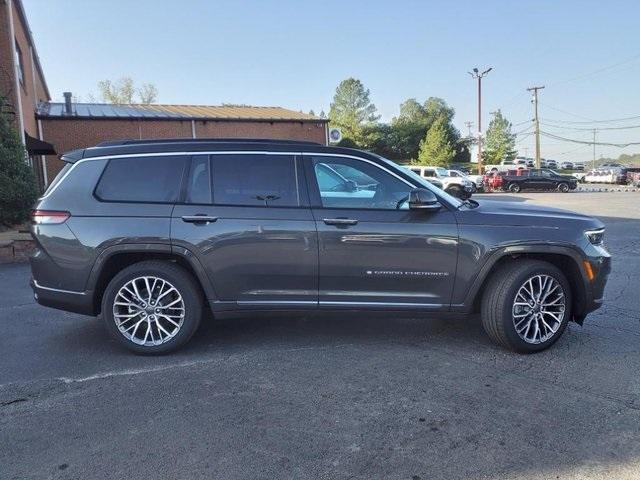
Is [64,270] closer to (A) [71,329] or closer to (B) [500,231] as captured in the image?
Result: (A) [71,329]

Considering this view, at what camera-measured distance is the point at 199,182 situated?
14.9 ft

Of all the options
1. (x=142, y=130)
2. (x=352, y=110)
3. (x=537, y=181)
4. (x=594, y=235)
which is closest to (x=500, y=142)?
(x=352, y=110)

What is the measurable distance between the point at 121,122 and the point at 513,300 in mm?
23772

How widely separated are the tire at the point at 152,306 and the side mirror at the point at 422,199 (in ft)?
6.53

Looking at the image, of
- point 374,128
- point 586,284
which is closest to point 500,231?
point 586,284

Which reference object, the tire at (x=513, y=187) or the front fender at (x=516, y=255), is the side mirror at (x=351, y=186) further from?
the tire at (x=513, y=187)

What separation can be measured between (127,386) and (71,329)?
1.79 metres

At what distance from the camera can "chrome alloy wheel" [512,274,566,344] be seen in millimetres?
4480

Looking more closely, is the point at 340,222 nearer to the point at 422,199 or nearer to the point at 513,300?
the point at 422,199

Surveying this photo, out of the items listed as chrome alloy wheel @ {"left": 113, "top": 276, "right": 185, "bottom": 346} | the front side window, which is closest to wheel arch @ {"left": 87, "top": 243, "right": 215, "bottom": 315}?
chrome alloy wheel @ {"left": 113, "top": 276, "right": 185, "bottom": 346}

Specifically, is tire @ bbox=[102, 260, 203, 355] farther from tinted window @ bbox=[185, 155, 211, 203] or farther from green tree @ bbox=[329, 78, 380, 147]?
green tree @ bbox=[329, 78, 380, 147]

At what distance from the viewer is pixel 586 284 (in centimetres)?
452

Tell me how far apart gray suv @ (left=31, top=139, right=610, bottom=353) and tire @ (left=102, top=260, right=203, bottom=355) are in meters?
0.01

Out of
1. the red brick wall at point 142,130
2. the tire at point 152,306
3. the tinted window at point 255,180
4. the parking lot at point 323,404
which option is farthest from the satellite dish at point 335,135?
the tire at point 152,306
